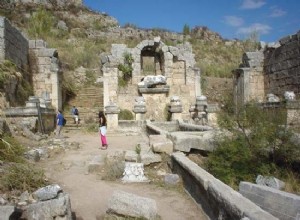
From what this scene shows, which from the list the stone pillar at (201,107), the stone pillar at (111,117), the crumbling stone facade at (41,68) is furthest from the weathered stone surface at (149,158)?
the crumbling stone facade at (41,68)

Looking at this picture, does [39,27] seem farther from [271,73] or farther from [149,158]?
[149,158]

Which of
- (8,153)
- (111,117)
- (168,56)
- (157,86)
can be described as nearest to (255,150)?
(8,153)

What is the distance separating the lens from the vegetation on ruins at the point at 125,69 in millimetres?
17562

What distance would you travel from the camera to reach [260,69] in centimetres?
1786

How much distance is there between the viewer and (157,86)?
55.5 ft

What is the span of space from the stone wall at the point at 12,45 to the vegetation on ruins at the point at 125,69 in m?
4.86

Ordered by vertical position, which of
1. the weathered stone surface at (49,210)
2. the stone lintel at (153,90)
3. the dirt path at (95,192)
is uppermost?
the stone lintel at (153,90)

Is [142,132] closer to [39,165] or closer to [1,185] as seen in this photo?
[39,165]

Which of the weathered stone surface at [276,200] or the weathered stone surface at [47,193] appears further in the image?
the weathered stone surface at [47,193]

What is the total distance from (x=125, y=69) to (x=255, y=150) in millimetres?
12793

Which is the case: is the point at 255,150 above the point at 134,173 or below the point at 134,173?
above

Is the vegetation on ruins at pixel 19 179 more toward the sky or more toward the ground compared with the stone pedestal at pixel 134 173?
more toward the sky

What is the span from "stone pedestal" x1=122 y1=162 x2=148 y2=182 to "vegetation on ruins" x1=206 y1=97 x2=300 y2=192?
124 cm

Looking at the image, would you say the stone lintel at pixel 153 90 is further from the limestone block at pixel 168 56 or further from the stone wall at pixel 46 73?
the stone wall at pixel 46 73
